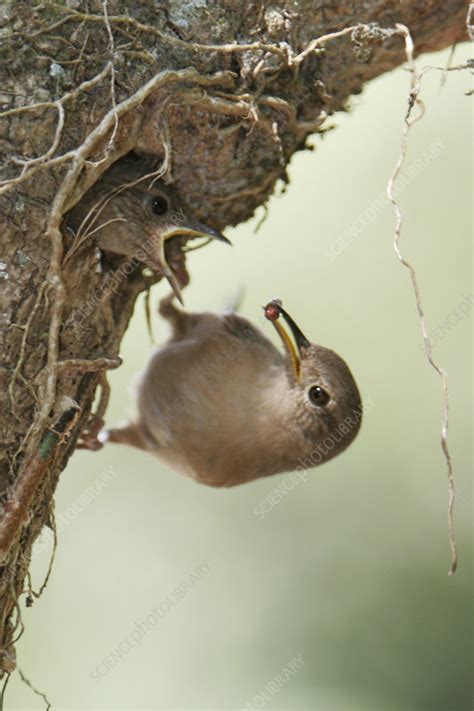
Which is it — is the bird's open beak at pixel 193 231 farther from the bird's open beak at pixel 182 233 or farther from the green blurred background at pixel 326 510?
the green blurred background at pixel 326 510

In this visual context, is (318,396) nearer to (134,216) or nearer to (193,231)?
(193,231)

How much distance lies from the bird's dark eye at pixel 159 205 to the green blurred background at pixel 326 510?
2061 mm

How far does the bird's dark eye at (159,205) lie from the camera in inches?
134

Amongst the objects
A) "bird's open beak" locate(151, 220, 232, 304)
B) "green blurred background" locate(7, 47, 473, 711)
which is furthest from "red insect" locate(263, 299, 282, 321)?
"green blurred background" locate(7, 47, 473, 711)

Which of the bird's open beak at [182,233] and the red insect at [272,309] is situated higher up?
the bird's open beak at [182,233]

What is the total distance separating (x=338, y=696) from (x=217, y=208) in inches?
118

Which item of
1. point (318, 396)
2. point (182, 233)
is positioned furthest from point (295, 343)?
point (182, 233)

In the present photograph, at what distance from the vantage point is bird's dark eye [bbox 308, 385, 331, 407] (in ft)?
13.2

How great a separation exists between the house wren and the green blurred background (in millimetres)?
1246

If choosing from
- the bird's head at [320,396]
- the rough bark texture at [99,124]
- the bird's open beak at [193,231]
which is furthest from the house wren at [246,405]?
the rough bark texture at [99,124]

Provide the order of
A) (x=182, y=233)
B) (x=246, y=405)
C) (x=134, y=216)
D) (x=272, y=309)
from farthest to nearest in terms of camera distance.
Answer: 1. (x=246, y=405)
2. (x=272, y=309)
3. (x=182, y=233)
4. (x=134, y=216)

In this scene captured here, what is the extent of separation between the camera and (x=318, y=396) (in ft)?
13.3

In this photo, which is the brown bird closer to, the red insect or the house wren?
the red insect

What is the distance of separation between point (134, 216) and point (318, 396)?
1133 millimetres
